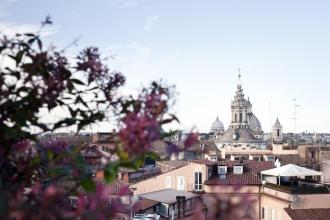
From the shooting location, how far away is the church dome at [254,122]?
140625mm

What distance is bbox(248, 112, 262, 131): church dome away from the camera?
461ft

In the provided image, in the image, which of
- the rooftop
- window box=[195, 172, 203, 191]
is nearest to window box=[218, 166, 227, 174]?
window box=[195, 172, 203, 191]

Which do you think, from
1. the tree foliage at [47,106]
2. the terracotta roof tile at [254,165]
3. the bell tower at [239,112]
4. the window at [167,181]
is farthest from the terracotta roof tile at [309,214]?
the bell tower at [239,112]

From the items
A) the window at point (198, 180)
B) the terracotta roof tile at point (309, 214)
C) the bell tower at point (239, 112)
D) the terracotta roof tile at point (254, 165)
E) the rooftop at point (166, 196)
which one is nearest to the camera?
the terracotta roof tile at point (309, 214)

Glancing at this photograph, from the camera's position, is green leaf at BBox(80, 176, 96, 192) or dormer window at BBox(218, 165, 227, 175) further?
dormer window at BBox(218, 165, 227, 175)

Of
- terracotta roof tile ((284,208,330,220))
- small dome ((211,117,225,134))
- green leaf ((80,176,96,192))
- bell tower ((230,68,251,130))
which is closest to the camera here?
green leaf ((80,176,96,192))

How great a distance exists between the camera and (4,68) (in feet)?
10.7

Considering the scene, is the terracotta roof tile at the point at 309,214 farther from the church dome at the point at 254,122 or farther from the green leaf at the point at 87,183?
the church dome at the point at 254,122

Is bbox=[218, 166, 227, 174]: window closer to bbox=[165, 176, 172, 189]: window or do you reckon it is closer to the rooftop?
bbox=[165, 176, 172, 189]: window

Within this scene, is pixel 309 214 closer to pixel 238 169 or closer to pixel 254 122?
pixel 238 169

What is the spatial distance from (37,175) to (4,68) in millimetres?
662

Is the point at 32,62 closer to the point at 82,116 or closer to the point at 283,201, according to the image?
the point at 82,116

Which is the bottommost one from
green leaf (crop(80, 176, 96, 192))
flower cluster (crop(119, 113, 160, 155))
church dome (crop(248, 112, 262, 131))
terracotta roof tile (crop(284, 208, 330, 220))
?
terracotta roof tile (crop(284, 208, 330, 220))

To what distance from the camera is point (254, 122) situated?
470ft
